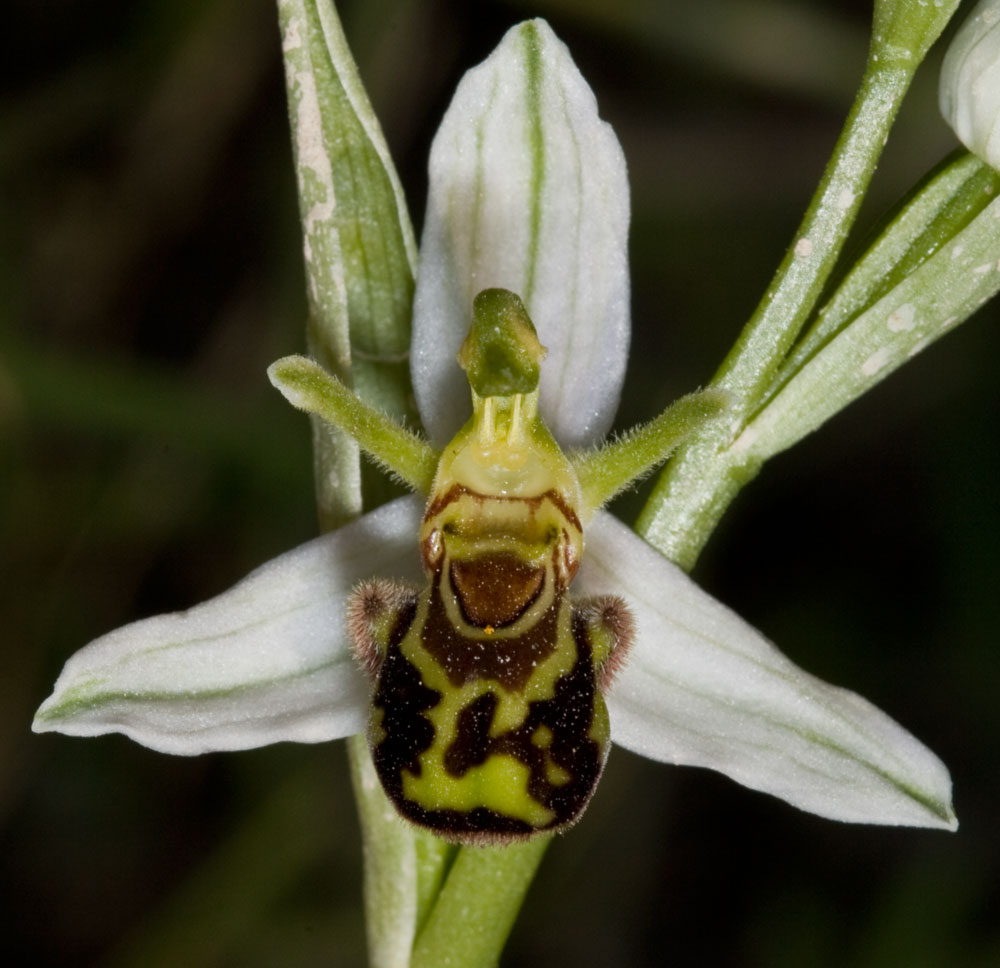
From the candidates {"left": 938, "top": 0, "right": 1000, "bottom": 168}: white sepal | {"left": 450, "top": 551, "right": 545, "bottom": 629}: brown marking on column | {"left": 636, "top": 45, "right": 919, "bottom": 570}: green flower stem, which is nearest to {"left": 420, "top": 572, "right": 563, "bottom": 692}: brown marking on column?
{"left": 450, "top": 551, "right": 545, "bottom": 629}: brown marking on column

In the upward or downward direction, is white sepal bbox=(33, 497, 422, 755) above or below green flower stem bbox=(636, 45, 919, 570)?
below

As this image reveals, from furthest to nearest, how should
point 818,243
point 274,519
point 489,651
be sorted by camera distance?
point 274,519
point 818,243
point 489,651

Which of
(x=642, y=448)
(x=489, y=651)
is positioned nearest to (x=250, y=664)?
(x=489, y=651)

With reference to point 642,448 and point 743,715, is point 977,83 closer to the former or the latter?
point 642,448

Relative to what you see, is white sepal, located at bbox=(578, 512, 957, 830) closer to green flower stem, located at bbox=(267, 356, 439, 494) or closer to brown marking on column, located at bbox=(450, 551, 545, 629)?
brown marking on column, located at bbox=(450, 551, 545, 629)

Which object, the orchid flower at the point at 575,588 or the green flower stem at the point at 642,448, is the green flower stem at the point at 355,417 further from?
the green flower stem at the point at 642,448

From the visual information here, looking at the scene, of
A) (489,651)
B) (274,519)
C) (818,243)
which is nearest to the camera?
(489,651)

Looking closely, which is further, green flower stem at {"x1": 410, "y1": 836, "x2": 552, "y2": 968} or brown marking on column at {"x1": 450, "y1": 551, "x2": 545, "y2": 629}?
green flower stem at {"x1": 410, "y1": 836, "x2": 552, "y2": 968}
